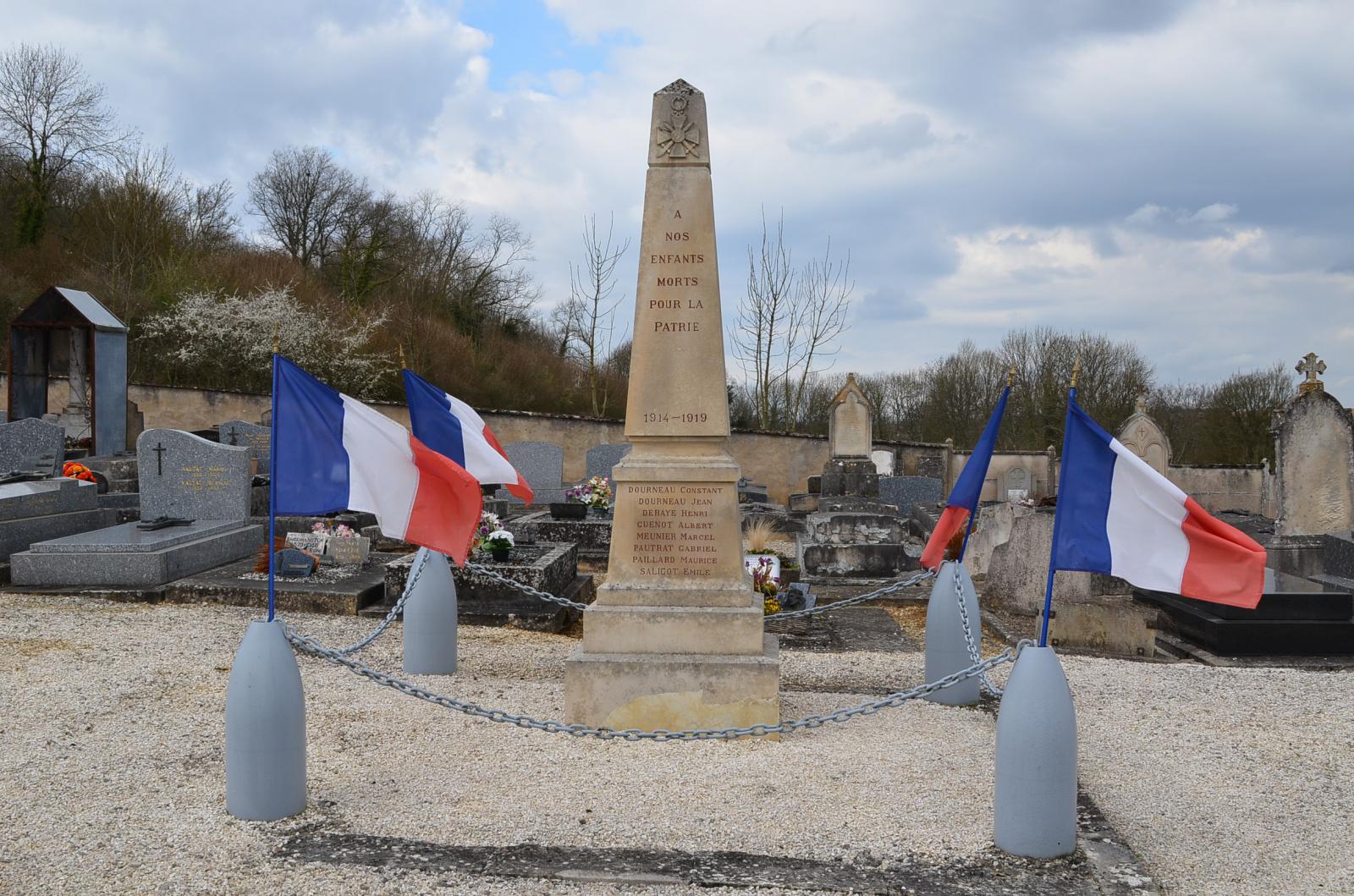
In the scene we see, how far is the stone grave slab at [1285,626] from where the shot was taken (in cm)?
748

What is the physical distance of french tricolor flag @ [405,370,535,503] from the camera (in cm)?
577

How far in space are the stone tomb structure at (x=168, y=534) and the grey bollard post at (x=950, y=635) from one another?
281 inches

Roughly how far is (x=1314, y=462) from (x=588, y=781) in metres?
11.1

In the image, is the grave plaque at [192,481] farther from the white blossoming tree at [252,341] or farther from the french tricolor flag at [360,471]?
the white blossoming tree at [252,341]

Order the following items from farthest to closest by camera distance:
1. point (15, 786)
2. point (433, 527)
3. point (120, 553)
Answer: point (120, 553), point (433, 527), point (15, 786)

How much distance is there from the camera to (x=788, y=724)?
4340 mm

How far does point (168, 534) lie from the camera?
945 centimetres

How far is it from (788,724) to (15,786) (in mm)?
3471

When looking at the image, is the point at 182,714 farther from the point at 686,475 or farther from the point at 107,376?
the point at 107,376

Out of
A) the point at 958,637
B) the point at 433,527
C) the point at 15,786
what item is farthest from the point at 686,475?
the point at 15,786

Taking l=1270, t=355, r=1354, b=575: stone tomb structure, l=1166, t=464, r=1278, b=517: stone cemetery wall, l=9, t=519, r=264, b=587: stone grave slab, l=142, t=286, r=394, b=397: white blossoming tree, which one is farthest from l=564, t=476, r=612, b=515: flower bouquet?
l=1166, t=464, r=1278, b=517: stone cemetery wall

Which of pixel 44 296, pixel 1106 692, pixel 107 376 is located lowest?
pixel 1106 692

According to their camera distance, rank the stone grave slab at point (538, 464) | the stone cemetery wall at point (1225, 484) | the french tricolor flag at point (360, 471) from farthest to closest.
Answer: the stone cemetery wall at point (1225, 484), the stone grave slab at point (538, 464), the french tricolor flag at point (360, 471)

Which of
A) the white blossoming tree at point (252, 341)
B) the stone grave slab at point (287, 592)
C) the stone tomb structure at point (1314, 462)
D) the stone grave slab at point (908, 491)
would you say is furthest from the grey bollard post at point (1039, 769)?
the white blossoming tree at point (252, 341)
